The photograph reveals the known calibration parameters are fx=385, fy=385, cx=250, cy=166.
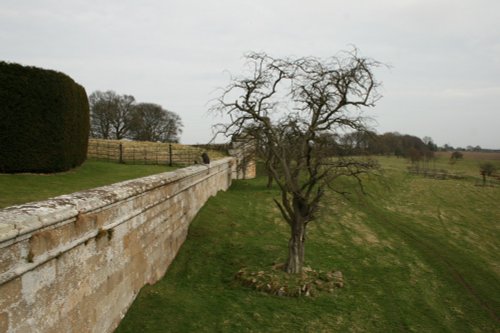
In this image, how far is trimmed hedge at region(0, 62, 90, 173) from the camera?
1234 cm

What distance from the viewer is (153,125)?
163 feet

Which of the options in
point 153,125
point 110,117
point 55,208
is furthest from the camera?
point 153,125

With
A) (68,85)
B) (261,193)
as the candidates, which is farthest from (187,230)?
(261,193)

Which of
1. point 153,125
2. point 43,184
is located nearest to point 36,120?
point 43,184

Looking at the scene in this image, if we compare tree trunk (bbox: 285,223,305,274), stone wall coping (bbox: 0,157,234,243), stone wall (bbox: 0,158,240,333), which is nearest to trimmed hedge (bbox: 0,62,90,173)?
stone wall (bbox: 0,158,240,333)

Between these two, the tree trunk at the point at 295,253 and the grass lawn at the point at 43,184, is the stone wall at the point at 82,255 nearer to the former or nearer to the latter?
the grass lawn at the point at 43,184

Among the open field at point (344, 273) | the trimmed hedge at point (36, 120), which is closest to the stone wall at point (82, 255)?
the open field at point (344, 273)

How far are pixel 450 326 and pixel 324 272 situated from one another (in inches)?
137

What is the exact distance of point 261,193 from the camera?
22.9 m

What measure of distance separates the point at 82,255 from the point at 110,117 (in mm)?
44573

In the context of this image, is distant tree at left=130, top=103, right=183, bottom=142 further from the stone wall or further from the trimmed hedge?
the stone wall

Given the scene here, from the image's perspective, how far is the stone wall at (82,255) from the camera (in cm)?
375

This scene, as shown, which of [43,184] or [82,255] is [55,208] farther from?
[43,184]

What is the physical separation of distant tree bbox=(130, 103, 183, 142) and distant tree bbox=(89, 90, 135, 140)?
1.04 metres
